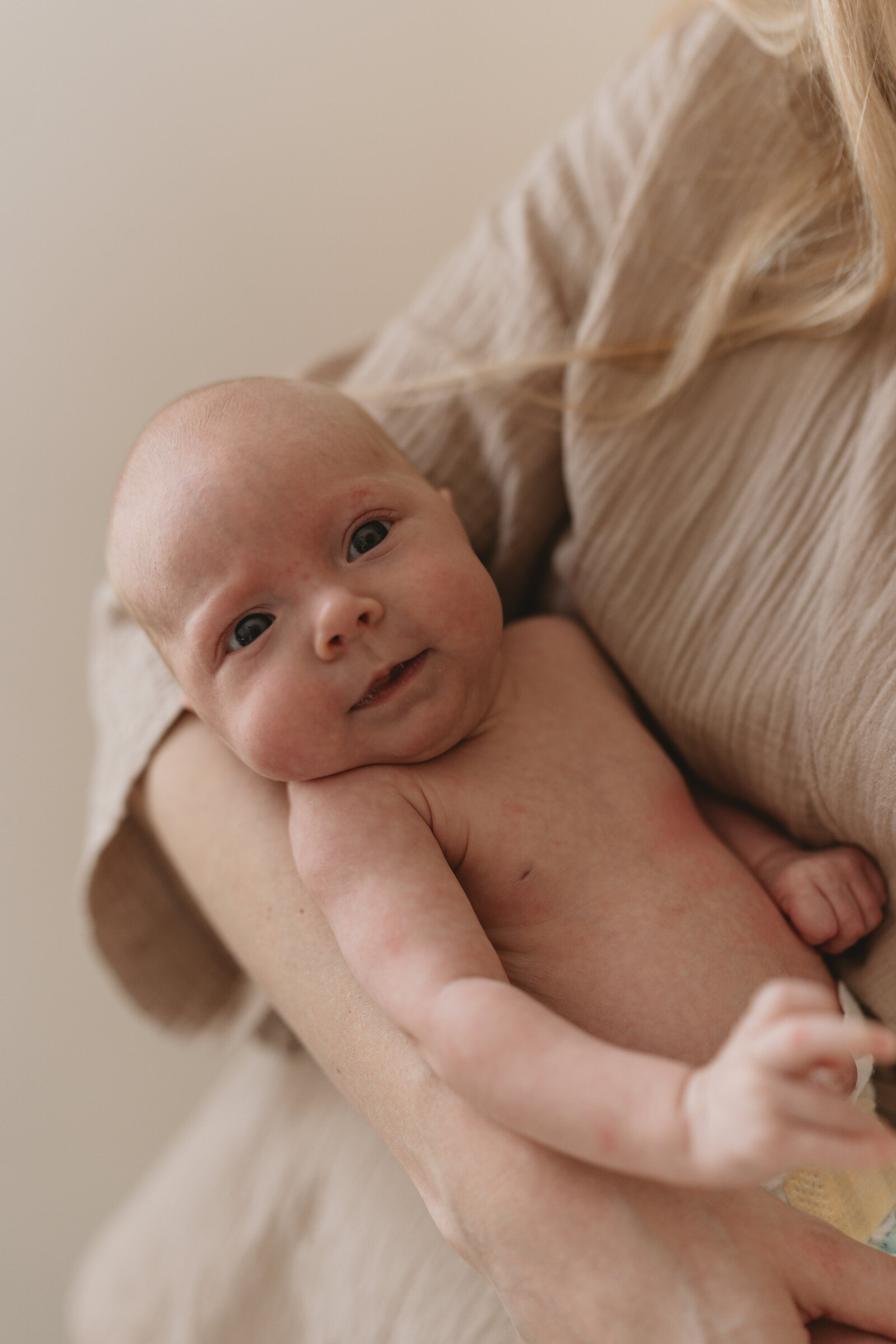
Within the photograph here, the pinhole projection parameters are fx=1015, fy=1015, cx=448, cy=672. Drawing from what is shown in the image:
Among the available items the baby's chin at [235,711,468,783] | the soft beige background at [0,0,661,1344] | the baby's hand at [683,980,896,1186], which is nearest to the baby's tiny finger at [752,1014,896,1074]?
the baby's hand at [683,980,896,1186]

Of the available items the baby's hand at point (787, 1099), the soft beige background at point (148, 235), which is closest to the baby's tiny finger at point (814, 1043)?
the baby's hand at point (787, 1099)

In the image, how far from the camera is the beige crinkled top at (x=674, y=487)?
664 millimetres

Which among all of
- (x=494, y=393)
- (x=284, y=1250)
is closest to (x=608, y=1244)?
(x=284, y=1250)

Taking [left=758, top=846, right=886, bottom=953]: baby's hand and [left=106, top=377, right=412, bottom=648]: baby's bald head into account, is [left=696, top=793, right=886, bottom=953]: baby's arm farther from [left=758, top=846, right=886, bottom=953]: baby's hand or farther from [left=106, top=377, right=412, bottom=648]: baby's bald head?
[left=106, top=377, right=412, bottom=648]: baby's bald head

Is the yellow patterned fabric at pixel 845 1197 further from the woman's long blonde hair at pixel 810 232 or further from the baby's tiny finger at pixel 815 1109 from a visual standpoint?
the woman's long blonde hair at pixel 810 232

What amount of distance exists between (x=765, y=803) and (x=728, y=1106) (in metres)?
0.34

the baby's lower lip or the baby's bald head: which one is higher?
the baby's bald head

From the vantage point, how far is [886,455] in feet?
2.14

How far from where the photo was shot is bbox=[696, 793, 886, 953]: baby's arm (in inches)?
26.2

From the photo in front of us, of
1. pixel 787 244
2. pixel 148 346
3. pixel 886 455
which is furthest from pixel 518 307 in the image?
pixel 148 346

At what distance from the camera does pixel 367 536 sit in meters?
0.67

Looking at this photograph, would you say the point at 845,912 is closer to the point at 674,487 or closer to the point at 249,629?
the point at 674,487

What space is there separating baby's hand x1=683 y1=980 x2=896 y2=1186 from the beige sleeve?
1.64ft

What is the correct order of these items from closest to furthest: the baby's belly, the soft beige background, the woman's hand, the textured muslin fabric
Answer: the woman's hand, the baby's belly, the textured muslin fabric, the soft beige background
